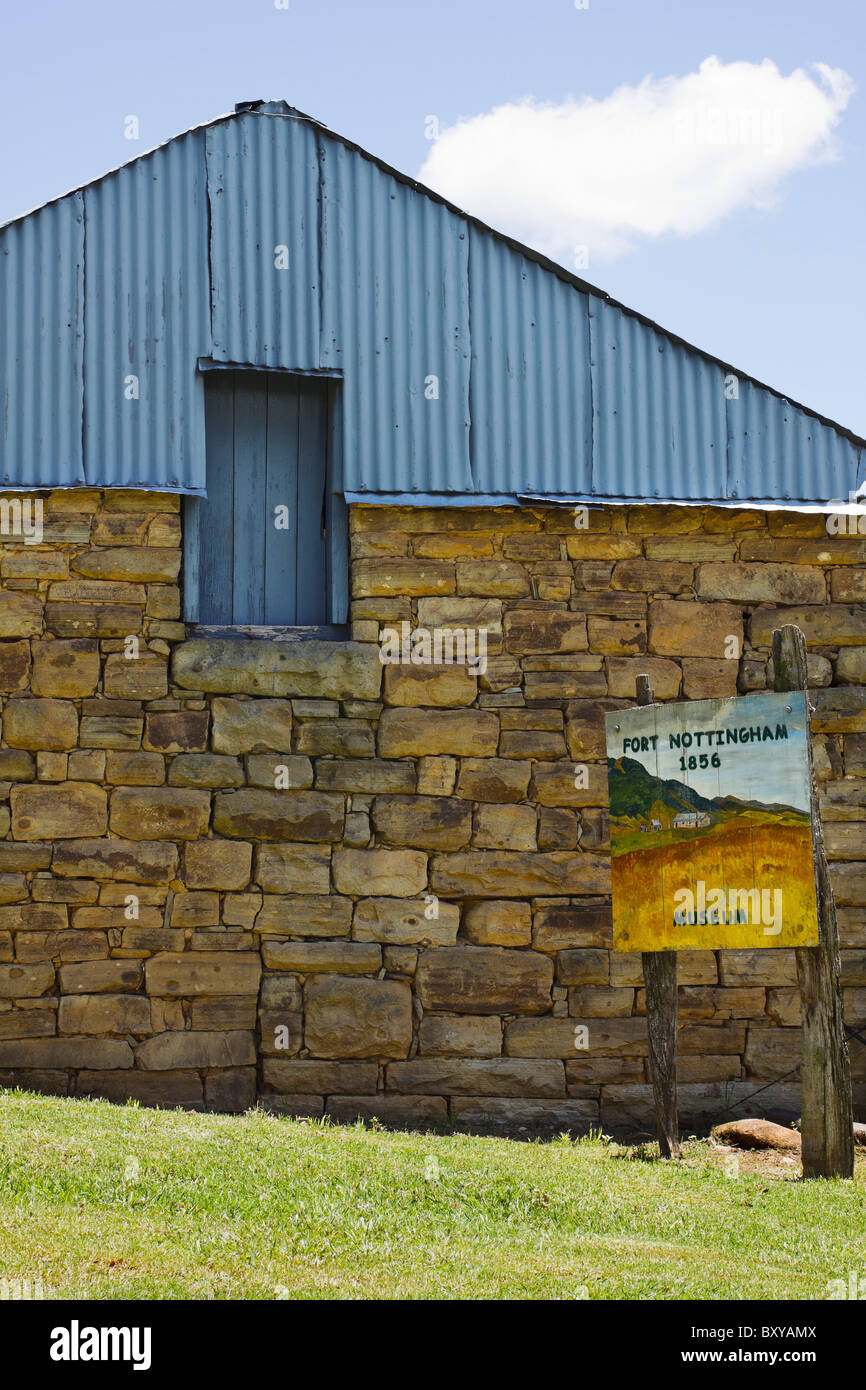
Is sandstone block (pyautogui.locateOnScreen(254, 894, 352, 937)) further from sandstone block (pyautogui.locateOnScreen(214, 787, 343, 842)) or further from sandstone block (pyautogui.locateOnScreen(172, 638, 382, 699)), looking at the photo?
sandstone block (pyautogui.locateOnScreen(172, 638, 382, 699))

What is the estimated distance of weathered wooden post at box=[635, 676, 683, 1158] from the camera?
6.94 m

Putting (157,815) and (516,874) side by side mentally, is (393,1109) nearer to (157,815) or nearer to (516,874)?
(516,874)

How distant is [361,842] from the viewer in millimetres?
8094

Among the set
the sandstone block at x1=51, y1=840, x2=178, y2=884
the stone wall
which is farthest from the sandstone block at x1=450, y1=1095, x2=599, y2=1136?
the sandstone block at x1=51, y1=840, x2=178, y2=884

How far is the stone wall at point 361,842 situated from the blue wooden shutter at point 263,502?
1.33 ft

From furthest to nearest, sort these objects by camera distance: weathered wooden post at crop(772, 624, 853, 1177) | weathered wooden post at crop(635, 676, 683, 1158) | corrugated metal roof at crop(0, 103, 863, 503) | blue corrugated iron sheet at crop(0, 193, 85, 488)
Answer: corrugated metal roof at crop(0, 103, 863, 503) → blue corrugated iron sheet at crop(0, 193, 85, 488) → weathered wooden post at crop(635, 676, 683, 1158) → weathered wooden post at crop(772, 624, 853, 1177)

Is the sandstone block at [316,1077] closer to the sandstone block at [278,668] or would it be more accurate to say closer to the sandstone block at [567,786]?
the sandstone block at [567,786]

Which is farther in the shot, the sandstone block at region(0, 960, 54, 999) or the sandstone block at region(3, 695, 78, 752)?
the sandstone block at region(3, 695, 78, 752)

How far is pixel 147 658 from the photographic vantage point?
809 centimetres

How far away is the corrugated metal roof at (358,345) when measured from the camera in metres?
8.35

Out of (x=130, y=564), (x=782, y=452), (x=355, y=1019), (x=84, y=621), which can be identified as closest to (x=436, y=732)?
(x=355, y=1019)

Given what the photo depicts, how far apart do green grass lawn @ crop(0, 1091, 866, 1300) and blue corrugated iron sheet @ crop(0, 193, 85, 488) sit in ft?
12.5

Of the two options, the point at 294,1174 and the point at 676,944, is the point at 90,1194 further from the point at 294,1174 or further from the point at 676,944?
the point at 676,944

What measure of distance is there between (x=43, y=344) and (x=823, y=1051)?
6.15 meters
